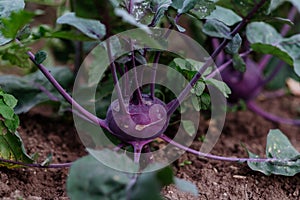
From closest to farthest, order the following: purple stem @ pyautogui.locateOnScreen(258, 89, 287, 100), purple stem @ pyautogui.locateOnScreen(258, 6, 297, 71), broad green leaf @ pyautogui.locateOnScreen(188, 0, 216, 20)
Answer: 1. broad green leaf @ pyautogui.locateOnScreen(188, 0, 216, 20)
2. purple stem @ pyautogui.locateOnScreen(258, 6, 297, 71)
3. purple stem @ pyautogui.locateOnScreen(258, 89, 287, 100)

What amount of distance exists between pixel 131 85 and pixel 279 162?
1.29 feet

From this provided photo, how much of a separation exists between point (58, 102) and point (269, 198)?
2.14 feet

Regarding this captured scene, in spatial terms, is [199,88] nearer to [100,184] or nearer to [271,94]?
[100,184]

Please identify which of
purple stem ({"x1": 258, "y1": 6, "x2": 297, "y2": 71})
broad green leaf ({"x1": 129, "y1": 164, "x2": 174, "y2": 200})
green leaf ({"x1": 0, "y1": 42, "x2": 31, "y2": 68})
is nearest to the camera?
broad green leaf ({"x1": 129, "y1": 164, "x2": 174, "y2": 200})

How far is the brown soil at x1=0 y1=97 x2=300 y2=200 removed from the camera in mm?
994

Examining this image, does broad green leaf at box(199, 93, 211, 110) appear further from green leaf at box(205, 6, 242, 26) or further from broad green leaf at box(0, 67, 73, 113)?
broad green leaf at box(0, 67, 73, 113)

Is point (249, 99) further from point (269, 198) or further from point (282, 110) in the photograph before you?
point (269, 198)

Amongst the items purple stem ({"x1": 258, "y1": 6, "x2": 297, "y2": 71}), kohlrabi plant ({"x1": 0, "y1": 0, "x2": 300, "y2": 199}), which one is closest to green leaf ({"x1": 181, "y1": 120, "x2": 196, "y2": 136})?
kohlrabi plant ({"x1": 0, "y1": 0, "x2": 300, "y2": 199})

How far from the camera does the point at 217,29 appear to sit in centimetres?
105

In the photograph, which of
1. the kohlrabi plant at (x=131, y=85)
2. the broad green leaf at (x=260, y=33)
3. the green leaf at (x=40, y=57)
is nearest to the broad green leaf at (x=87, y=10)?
the kohlrabi plant at (x=131, y=85)

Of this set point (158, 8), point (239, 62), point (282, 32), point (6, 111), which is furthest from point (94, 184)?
point (282, 32)

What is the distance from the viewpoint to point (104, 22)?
89cm

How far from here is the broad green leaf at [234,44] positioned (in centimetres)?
103

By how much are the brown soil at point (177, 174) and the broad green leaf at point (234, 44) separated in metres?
0.30
